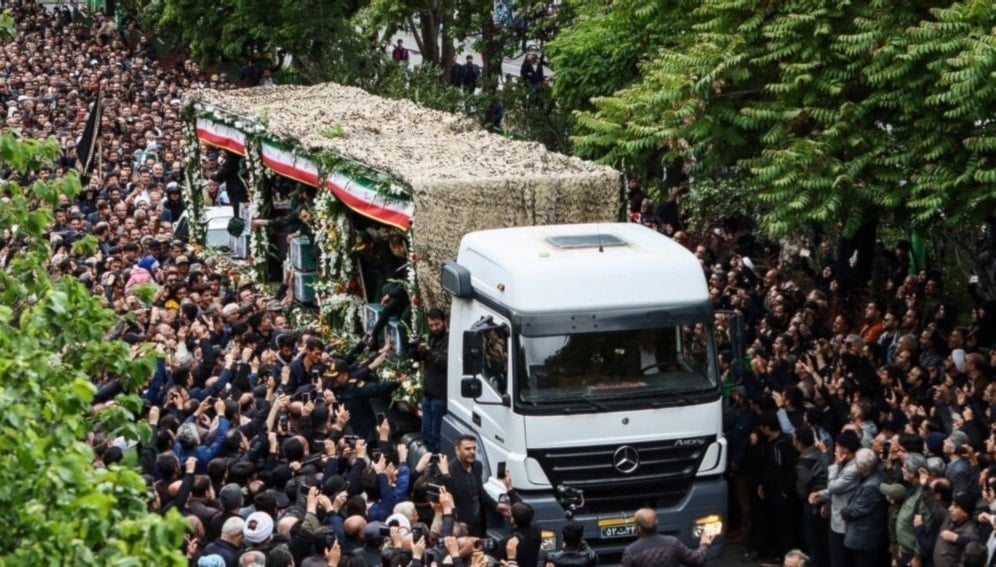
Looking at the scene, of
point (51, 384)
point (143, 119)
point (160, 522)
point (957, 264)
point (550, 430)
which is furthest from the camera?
point (143, 119)

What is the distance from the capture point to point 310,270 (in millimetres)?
21781

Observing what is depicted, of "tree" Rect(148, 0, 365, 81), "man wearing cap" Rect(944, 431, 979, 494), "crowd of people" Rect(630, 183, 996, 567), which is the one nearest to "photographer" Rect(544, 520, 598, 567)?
"crowd of people" Rect(630, 183, 996, 567)

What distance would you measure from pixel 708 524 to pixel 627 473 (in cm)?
84

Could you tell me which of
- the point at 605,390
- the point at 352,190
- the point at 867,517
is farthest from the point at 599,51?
the point at 867,517

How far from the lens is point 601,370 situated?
1510 centimetres

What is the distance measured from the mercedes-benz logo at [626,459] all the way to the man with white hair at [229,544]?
389 cm

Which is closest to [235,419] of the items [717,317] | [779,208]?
[717,317]

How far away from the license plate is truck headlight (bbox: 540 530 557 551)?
0.38 m

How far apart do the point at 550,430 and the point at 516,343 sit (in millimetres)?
769

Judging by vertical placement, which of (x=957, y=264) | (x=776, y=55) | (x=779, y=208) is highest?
(x=776, y=55)

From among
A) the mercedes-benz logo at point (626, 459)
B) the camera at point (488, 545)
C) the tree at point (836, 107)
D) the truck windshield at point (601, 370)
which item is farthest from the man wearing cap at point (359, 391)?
the camera at point (488, 545)

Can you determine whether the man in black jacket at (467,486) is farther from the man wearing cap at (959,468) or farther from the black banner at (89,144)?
the black banner at (89,144)

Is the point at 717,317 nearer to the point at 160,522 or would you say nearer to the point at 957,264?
the point at 957,264

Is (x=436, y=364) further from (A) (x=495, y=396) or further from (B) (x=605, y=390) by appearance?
(B) (x=605, y=390)
